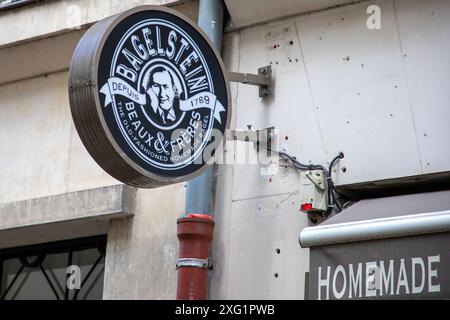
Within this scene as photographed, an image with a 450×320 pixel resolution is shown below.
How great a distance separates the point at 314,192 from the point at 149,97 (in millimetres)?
1336

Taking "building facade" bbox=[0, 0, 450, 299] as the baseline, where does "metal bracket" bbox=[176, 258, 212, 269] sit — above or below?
below

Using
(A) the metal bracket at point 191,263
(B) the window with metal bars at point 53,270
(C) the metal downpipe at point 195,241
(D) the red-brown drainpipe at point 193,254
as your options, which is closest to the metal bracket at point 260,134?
(C) the metal downpipe at point 195,241

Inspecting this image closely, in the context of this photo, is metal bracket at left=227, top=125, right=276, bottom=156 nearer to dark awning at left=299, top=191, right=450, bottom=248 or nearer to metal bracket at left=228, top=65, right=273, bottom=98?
metal bracket at left=228, top=65, right=273, bottom=98

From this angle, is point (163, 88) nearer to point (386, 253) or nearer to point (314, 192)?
point (314, 192)

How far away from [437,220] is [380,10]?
6.30ft

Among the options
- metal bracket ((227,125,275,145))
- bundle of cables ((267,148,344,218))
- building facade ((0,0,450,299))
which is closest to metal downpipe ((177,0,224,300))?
building facade ((0,0,450,299))

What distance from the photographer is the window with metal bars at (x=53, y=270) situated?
888 centimetres

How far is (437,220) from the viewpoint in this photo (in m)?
6.05

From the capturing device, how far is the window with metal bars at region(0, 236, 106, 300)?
8.88m

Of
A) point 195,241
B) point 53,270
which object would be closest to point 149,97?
point 195,241

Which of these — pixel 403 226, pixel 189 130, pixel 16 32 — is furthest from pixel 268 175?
pixel 16 32

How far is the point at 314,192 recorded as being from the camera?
7.20 m

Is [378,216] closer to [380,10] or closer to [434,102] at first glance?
[434,102]
